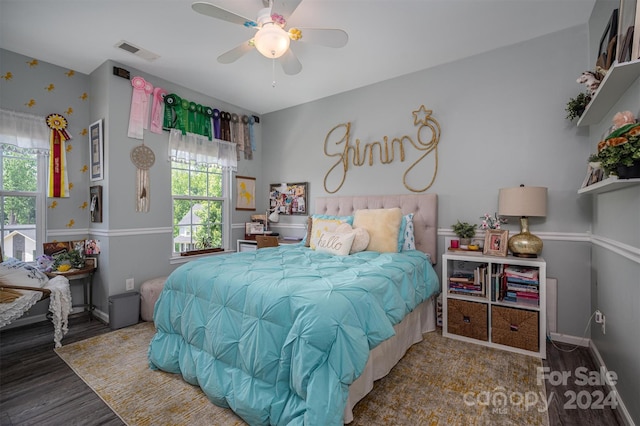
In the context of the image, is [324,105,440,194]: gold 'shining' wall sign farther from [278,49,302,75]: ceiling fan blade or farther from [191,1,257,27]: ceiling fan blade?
[191,1,257,27]: ceiling fan blade

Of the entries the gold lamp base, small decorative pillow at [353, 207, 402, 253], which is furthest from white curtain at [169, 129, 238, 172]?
→ the gold lamp base

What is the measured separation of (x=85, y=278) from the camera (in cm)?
337

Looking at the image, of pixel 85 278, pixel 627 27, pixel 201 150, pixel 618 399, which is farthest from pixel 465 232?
pixel 85 278

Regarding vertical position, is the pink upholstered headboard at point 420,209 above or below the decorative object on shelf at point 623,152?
below

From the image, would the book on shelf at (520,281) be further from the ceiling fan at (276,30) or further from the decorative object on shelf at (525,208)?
the ceiling fan at (276,30)

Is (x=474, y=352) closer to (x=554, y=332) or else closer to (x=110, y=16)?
(x=554, y=332)

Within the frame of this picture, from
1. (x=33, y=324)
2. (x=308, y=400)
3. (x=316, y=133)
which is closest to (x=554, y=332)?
(x=308, y=400)

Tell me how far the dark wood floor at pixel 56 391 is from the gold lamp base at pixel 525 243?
2.76 feet

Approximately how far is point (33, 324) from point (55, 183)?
4.93 ft

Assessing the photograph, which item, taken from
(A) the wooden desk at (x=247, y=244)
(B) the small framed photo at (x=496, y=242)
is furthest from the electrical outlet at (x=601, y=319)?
(A) the wooden desk at (x=247, y=244)

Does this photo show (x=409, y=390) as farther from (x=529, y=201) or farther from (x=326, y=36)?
(x=326, y=36)

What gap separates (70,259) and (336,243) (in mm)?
2846

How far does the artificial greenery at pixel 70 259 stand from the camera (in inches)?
120

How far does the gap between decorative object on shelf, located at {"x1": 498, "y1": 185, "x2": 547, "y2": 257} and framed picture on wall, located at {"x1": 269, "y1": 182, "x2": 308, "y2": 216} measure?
2605mm
